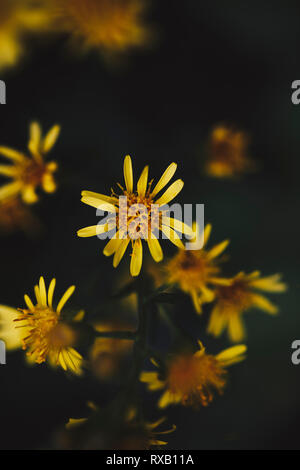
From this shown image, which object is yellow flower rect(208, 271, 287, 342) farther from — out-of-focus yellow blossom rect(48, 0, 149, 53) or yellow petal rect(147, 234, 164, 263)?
out-of-focus yellow blossom rect(48, 0, 149, 53)

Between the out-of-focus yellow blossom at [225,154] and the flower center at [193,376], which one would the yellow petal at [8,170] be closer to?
the out-of-focus yellow blossom at [225,154]

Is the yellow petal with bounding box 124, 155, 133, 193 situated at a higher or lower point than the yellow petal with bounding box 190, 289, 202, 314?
higher

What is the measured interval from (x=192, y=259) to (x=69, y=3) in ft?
5.91

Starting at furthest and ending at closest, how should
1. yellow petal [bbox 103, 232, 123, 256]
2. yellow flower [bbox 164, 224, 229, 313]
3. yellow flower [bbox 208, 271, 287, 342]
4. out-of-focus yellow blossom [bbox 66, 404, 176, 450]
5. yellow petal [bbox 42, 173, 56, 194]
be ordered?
yellow flower [bbox 208, 271, 287, 342]
yellow petal [bbox 42, 173, 56, 194]
yellow flower [bbox 164, 224, 229, 313]
yellow petal [bbox 103, 232, 123, 256]
out-of-focus yellow blossom [bbox 66, 404, 176, 450]

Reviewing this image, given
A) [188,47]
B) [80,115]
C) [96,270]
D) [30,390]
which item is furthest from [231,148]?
[30,390]

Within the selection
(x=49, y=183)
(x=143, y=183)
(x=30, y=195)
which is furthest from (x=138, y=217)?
(x=30, y=195)

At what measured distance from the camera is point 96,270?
1985mm

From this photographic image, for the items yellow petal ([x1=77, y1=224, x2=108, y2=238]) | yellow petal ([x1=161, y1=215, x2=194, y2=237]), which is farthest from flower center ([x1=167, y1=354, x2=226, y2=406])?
yellow petal ([x1=77, y1=224, x2=108, y2=238])

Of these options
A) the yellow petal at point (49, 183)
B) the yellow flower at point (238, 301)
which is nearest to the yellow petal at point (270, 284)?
the yellow flower at point (238, 301)

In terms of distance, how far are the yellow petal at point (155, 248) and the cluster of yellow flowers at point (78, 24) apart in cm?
152

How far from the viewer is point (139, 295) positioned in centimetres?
167

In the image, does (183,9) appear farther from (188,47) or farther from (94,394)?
(94,394)

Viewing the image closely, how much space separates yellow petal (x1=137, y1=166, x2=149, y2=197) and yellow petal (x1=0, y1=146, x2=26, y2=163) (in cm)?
85

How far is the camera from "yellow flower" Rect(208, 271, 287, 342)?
2.22 metres
